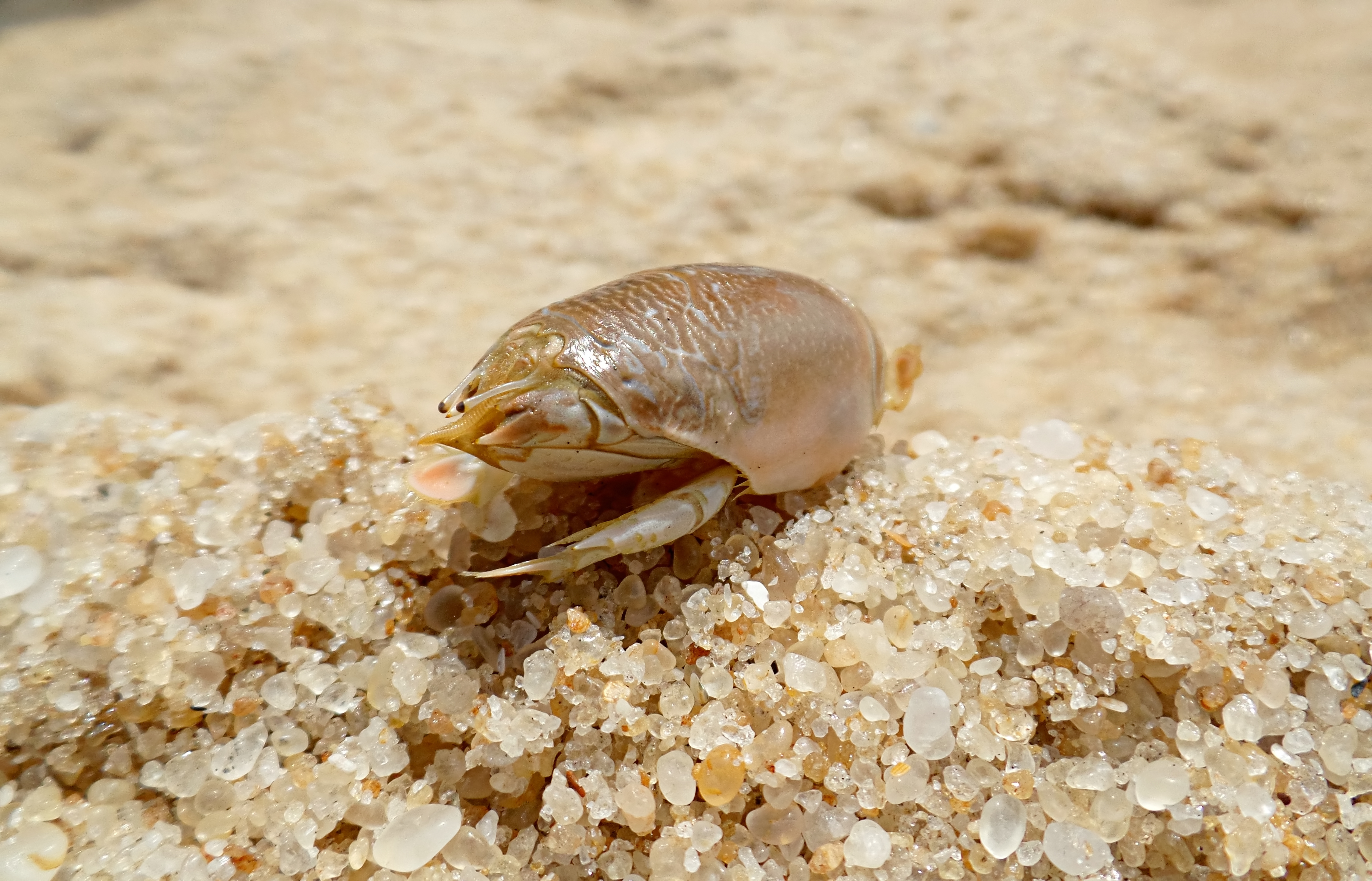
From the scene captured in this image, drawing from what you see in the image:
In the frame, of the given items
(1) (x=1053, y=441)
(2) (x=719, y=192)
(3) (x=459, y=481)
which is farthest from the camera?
(2) (x=719, y=192)

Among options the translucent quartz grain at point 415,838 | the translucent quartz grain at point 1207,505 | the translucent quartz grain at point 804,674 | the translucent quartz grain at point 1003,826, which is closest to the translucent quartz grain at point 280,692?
the translucent quartz grain at point 415,838

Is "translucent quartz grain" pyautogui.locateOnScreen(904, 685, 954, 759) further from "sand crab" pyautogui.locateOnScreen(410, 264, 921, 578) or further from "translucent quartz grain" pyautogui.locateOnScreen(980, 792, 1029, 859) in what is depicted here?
"sand crab" pyautogui.locateOnScreen(410, 264, 921, 578)

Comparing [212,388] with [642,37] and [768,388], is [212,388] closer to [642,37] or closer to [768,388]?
[768,388]

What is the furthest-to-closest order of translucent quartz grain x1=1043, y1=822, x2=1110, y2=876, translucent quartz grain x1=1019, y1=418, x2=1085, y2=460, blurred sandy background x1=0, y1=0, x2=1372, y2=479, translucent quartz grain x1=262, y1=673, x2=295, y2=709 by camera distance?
blurred sandy background x1=0, y1=0, x2=1372, y2=479 → translucent quartz grain x1=1019, y1=418, x2=1085, y2=460 → translucent quartz grain x1=262, y1=673, x2=295, y2=709 → translucent quartz grain x1=1043, y1=822, x2=1110, y2=876

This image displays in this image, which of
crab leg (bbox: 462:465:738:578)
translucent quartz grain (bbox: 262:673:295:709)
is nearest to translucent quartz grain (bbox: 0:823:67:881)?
translucent quartz grain (bbox: 262:673:295:709)

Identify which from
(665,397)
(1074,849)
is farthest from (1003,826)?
(665,397)

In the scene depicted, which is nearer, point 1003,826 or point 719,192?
point 1003,826

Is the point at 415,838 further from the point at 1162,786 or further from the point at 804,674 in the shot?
the point at 1162,786
